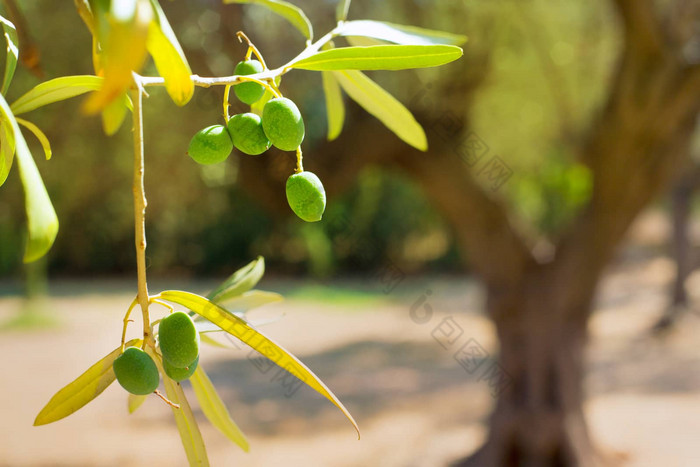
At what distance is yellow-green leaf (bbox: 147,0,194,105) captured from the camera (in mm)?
375

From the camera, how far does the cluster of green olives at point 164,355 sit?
481 millimetres

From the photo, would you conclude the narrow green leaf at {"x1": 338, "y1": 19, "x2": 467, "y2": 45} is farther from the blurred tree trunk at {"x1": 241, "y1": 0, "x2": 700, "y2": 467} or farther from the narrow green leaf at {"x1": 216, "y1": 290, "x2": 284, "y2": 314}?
the blurred tree trunk at {"x1": 241, "y1": 0, "x2": 700, "y2": 467}

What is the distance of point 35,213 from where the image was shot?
0.30 m

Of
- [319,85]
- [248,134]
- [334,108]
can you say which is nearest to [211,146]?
[248,134]

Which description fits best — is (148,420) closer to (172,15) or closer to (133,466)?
(133,466)

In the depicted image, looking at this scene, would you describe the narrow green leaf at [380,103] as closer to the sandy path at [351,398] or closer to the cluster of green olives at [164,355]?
the cluster of green olives at [164,355]

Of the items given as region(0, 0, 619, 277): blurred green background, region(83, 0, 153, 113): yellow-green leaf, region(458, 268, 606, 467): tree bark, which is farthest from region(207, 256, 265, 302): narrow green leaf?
region(458, 268, 606, 467): tree bark

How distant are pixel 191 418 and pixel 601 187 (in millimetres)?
2672

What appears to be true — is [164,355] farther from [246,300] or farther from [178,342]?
[246,300]

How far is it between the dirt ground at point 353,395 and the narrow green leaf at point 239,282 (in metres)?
3.39

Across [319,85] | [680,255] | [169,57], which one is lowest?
[169,57]

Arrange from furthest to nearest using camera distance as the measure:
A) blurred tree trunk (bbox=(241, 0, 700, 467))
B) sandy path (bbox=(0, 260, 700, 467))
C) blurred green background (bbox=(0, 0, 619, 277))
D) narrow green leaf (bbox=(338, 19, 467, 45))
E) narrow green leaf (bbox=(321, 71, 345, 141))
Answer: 1. sandy path (bbox=(0, 260, 700, 467))
2. blurred green background (bbox=(0, 0, 619, 277))
3. blurred tree trunk (bbox=(241, 0, 700, 467))
4. narrow green leaf (bbox=(321, 71, 345, 141))
5. narrow green leaf (bbox=(338, 19, 467, 45))

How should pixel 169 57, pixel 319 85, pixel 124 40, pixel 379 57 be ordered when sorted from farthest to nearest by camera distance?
1. pixel 319 85
2. pixel 379 57
3. pixel 169 57
4. pixel 124 40

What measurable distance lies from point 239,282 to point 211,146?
0.18 meters
